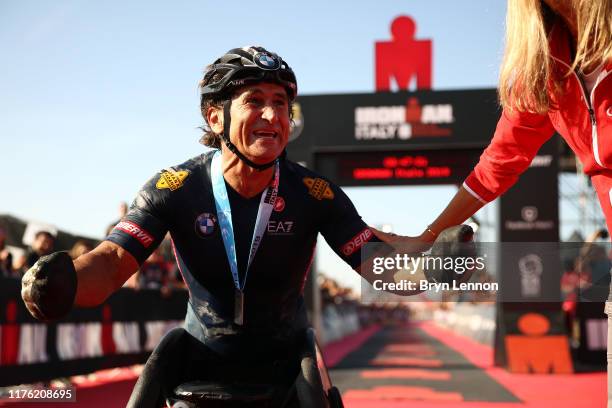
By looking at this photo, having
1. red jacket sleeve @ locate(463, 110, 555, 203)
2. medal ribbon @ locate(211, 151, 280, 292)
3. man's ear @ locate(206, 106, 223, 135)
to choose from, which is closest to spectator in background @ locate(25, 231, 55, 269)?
man's ear @ locate(206, 106, 223, 135)

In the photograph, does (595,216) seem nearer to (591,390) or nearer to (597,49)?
(591,390)

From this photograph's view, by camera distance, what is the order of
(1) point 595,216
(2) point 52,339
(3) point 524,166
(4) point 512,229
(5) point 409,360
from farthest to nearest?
(1) point 595,216
(5) point 409,360
(4) point 512,229
(2) point 52,339
(3) point 524,166

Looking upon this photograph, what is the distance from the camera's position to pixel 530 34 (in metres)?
2.62

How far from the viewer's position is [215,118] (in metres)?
3.33

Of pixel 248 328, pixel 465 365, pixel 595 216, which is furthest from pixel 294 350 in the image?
pixel 595 216

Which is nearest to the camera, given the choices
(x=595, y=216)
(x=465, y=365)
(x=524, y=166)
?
(x=524, y=166)

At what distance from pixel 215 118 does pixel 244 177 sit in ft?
1.12

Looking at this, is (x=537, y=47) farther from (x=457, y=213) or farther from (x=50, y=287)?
(x=50, y=287)

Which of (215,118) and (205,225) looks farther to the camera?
(215,118)

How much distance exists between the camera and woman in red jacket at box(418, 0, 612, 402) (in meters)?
2.49

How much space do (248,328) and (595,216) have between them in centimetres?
3704

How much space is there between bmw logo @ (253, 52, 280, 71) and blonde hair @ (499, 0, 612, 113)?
3.16 feet

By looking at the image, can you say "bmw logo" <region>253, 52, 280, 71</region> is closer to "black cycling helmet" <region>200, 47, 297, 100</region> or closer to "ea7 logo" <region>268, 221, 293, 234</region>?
"black cycling helmet" <region>200, 47, 297, 100</region>

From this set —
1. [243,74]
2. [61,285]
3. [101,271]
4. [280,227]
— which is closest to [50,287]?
[61,285]
